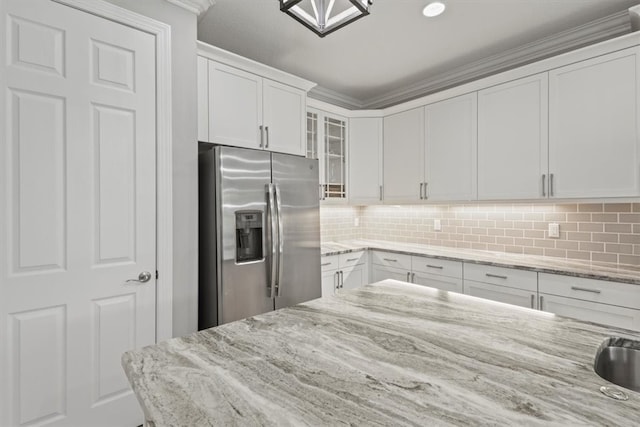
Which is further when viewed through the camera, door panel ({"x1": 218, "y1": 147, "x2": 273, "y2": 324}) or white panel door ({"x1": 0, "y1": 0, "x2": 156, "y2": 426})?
door panel ({"x1": 218, "y1": 147, "x2": 273, "y2": 324})

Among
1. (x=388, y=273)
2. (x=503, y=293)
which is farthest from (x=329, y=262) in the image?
(x=503, y=293)

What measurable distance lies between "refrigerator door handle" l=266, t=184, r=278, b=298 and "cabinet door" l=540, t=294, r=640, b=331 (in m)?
1.99

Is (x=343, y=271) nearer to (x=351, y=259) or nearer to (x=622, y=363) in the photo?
(x=351, y=259)

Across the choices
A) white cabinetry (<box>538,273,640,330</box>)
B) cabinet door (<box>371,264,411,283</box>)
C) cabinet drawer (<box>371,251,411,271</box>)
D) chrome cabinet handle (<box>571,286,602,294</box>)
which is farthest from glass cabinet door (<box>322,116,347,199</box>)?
chrome cabinet handle (<box>571,286,602,294</box>)

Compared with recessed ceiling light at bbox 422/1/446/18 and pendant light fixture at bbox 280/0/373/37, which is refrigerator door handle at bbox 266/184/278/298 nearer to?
pendant light fixture at bbox 280/0/373/37

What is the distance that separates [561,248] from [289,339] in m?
2.74

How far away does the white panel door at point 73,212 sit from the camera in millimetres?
1540

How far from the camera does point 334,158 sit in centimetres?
362

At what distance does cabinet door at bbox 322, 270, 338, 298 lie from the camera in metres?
3.17

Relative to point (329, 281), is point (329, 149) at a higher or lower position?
higher

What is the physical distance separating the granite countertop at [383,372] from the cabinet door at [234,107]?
1.64m

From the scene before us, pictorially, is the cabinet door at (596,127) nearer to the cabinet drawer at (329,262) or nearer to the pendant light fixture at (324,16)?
the cabinet drawer at (329,262)

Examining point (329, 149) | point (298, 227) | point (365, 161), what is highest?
point (329, 149)

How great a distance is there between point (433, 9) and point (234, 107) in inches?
63.1
